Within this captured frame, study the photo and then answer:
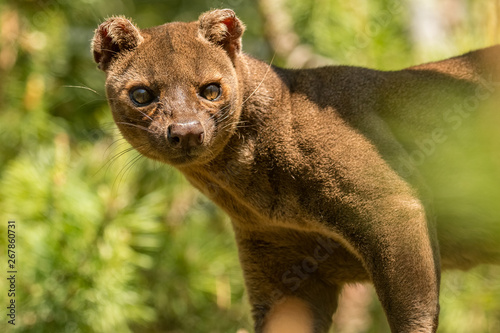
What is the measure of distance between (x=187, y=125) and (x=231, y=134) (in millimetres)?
459

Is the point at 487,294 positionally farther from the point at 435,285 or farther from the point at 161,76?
the point at 161,76

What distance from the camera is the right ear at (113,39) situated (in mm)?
3629

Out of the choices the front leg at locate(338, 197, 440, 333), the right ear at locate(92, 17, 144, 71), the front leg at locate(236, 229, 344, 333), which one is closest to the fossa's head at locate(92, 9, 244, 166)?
the right ear at locate(92, 17, 144, 71)

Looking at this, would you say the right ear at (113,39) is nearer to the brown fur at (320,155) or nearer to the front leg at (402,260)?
the brown fur at (320,155)

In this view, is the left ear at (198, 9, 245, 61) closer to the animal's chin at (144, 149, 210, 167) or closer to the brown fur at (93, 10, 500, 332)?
the brown fur at (93, 10, 500, 332)

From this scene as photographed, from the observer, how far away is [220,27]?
3707 mm

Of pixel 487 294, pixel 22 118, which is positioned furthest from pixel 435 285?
pixel 22 118

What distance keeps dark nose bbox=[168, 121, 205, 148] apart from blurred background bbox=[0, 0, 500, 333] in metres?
1.09

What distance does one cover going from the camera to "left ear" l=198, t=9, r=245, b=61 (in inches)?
145

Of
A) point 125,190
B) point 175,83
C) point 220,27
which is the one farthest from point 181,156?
point 125,190

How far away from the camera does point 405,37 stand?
621cm

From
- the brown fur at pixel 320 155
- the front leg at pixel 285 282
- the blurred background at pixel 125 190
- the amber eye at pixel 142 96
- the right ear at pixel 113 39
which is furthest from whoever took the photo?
the blurred background at pixel 125 190

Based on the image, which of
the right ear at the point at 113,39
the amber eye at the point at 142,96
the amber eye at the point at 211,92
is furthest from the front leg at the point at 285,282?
the right ear at the point at 113,39

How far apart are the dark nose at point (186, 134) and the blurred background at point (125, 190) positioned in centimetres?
109
